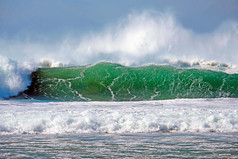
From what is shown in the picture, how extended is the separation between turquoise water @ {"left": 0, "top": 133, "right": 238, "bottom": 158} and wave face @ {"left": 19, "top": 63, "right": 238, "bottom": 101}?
8379 mm

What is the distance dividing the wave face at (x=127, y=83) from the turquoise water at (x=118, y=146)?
8.38m

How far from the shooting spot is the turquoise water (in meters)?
4.06

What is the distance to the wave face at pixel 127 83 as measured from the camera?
48.4ft

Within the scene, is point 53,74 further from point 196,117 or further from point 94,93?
point 196,117

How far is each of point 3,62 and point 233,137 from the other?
1155cm

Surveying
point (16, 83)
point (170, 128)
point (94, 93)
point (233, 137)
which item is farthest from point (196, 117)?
point (16, 83)

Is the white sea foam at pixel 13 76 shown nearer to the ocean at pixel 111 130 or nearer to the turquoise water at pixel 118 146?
the ocean at pixel 111 130

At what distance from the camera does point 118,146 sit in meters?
4.68

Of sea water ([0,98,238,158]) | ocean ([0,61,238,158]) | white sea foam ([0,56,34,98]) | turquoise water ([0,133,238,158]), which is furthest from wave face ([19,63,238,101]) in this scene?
turquoise water ([0,133,238,158])

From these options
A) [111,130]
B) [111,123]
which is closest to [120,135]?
[111,130]

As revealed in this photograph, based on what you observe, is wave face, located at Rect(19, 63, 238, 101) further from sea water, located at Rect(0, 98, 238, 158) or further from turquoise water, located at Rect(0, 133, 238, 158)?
turquoise water, located at Rect(0, 133, 238, 158)

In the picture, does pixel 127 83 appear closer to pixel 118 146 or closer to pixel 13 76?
pixel 13 76

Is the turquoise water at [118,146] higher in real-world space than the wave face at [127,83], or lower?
lower

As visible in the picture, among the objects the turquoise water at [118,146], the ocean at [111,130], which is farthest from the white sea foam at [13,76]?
the turquoise water at [118,146]
